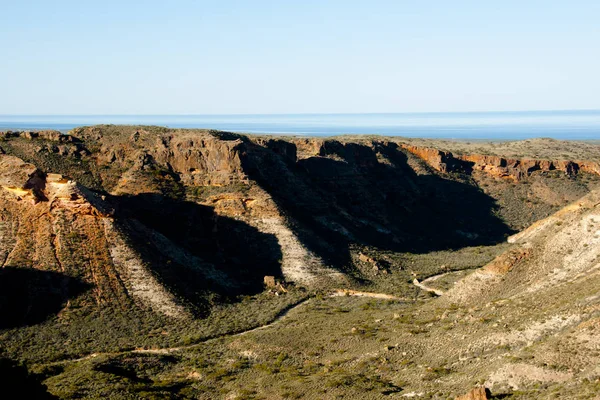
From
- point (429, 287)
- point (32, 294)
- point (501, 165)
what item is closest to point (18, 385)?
point (32, 294)

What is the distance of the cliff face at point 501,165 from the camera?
10962 centimetres

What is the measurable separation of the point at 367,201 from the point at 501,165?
30286 millimetres

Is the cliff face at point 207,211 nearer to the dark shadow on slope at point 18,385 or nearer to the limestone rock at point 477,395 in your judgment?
the dark shadow on slope at point 18,385

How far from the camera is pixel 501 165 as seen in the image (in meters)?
111

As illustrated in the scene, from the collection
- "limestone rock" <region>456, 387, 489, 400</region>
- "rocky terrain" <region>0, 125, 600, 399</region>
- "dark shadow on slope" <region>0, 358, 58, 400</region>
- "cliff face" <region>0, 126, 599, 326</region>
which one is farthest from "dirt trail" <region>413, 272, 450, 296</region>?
"dark shadow on slope" <region>0, 358, 58, 400</region>

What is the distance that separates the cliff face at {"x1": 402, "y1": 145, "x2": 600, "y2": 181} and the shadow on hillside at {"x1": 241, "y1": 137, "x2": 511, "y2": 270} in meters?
4.30

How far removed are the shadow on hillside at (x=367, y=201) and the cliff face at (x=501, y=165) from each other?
430 cm

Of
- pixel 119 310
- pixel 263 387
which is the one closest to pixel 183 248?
pixel 119 310

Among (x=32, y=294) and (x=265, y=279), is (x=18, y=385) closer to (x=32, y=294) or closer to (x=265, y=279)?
(x=32, y=294)

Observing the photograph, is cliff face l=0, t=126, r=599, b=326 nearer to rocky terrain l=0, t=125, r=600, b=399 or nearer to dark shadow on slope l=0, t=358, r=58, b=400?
rocky terrain l=0, t=125, r=600, b=399

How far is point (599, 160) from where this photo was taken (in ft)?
387

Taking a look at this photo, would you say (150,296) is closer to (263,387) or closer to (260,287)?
(260,287)

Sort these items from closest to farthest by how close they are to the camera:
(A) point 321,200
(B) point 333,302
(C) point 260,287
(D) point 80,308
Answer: (D) point 80,308
(B) point 333,302
(C) point 260,287
(A) point 321,200

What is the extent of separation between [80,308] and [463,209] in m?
65.8
